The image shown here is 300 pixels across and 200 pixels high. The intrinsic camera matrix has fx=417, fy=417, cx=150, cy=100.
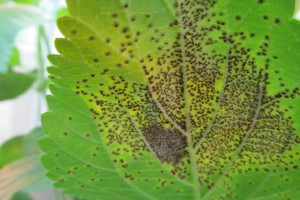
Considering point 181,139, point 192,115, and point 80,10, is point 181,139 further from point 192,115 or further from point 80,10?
point 80,10

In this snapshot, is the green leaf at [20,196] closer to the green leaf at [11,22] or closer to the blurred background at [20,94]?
the blurred background at [20,94]

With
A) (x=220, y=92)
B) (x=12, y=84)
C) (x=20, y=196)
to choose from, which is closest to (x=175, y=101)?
(x=220, y=92)

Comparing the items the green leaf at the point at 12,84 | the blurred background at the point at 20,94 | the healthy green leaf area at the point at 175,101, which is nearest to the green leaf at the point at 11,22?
the blurred background at the point at 20,94

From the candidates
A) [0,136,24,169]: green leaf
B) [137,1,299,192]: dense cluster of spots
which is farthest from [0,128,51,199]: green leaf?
[137,1,299,192]: dense cluster of spots

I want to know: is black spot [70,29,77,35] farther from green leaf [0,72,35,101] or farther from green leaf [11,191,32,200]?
green leaf [0,72,35,101]

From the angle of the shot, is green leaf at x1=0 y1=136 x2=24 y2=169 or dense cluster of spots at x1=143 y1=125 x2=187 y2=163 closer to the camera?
dense cluster of spots at x1=143 y1=125 x2=187 y2=163

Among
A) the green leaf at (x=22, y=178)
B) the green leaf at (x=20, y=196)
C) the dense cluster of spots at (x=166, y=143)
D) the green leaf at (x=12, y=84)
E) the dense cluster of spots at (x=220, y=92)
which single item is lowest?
the green leaf at (x=20, y=196)
